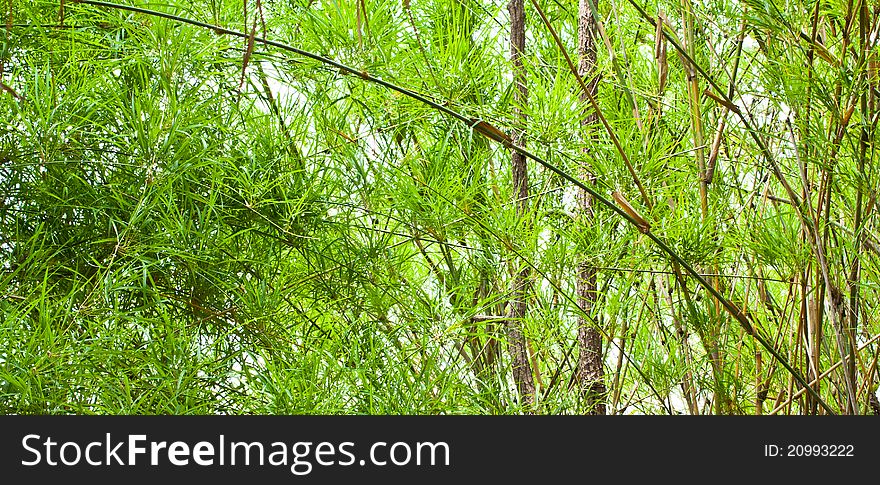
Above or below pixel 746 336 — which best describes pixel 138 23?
above

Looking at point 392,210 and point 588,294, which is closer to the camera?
point 392,210

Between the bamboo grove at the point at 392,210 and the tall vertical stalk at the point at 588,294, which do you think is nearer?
the bamboo grove at the point at 392,210

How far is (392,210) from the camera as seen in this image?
1039mm

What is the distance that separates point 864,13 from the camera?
84cm

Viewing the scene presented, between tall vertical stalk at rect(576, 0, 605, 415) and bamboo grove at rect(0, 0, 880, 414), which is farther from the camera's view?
tall vertical stalk at rect(576, 0, 605, 415)

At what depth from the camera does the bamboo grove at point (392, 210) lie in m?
0.90

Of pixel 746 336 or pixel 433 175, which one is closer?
pixel 433 175

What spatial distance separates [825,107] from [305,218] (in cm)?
62

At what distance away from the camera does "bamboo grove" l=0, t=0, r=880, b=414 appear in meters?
0.90
